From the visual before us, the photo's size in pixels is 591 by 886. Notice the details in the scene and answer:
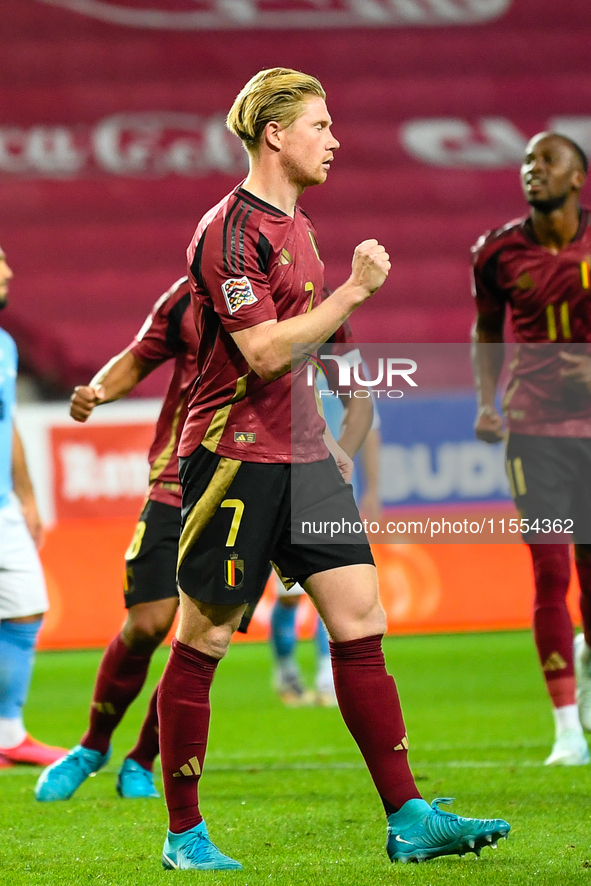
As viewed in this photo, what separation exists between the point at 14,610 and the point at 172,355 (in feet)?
4.51

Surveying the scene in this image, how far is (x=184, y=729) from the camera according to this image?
331 cm

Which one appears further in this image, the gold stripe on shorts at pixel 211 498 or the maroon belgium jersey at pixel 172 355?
the maroon belgium jersey at pixel 172 355

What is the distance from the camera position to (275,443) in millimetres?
3311

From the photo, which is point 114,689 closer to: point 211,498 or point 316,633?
point 211,498

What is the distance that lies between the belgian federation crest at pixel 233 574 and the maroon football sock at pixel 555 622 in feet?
6.63

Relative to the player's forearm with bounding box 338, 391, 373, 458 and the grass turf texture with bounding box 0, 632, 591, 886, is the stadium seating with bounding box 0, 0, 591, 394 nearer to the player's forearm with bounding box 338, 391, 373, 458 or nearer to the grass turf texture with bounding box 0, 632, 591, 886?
the grass turf texture with bounding box 0, 632, 591, 886

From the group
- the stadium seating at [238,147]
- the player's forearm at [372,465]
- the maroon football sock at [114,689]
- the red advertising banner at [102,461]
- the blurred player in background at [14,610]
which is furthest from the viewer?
the stadium seating at [238,147]

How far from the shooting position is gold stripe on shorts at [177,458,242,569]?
10.7 ft

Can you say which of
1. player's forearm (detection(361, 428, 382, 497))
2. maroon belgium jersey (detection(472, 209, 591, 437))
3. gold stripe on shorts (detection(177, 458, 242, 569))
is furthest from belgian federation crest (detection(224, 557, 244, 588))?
player's forearm (detection(361, 428, 382, 497))

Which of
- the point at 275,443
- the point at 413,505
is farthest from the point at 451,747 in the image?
the point at 413,505

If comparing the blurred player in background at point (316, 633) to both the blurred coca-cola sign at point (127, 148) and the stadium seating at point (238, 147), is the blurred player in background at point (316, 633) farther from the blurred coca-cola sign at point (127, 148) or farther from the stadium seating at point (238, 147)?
the blurred coca-cola sign at point (127, 148)

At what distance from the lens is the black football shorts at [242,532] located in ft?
10.7

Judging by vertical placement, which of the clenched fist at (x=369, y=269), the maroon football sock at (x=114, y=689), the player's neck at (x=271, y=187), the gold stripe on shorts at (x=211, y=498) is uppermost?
the player's neck at (x=271, y=187)

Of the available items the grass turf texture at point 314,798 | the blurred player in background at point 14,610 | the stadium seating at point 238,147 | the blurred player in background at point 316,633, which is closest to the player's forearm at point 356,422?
the grass turf texture at point 314,798
